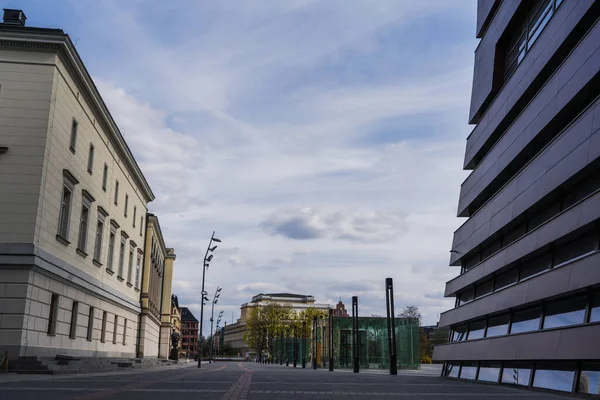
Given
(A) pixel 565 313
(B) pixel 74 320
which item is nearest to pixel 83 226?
(B) pixel 74 320

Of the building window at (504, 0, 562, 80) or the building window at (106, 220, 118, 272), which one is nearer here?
the building window at (504, 0, 562, 80)

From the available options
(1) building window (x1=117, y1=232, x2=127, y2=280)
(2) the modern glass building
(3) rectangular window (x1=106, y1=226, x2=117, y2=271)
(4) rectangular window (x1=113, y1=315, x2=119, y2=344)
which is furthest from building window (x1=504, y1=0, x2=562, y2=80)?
(4) rectangular window (x1=113, y1=315, x2=119, y2=344)

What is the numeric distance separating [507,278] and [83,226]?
21.6 meters

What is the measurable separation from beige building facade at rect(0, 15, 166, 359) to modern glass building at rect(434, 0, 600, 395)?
1759 cm

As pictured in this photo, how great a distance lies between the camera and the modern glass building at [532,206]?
1611 cm

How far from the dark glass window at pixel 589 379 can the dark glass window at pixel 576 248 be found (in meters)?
3.09

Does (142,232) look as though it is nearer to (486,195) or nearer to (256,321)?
(486,195)

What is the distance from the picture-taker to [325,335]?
222 feet

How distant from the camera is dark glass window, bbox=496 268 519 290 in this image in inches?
901

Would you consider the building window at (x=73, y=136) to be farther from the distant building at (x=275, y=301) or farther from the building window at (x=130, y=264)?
the distant building at (x=275, y=301)

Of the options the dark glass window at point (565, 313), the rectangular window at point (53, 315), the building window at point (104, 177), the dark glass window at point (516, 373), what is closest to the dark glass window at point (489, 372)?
the dark glass window at point (516, 373)

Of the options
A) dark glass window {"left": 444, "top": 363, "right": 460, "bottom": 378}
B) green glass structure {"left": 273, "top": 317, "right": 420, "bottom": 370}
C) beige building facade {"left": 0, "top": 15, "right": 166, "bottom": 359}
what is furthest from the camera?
green glass structure {"left": 273, "top": 317, "right": 420, "bottom": 370}

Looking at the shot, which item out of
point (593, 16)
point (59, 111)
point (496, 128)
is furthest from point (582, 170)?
point (59, 111)

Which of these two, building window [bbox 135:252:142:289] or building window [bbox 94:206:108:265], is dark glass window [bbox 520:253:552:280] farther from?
building window [bbox 135:252:142:289]
